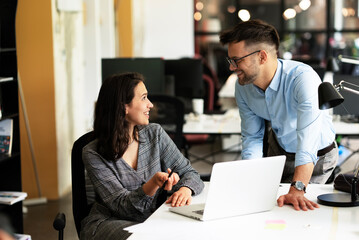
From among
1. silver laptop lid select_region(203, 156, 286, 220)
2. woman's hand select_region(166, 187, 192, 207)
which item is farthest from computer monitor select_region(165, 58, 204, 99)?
silver laptop lid select_region(203, 156, 286, 220)

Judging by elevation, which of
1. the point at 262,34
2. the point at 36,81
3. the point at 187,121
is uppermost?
the point at 262,34

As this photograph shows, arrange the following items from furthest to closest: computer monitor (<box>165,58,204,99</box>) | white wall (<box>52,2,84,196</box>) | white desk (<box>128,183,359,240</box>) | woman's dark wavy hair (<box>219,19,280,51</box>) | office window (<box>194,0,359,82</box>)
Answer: office window (<box>194,0,359,82</box>), computer monitor (<box>165,58,204,99</box>), white wall (<box>52,2,84,196</box>), woman's dark wavy hair (<box>219,19,280,51</box>), white desk (<box>128,183,359,240</box>)

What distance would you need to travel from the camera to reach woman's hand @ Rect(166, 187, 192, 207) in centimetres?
256

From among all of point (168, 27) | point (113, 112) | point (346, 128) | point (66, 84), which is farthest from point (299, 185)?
point (168, 27)

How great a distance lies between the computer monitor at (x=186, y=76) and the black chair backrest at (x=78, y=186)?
3123mm

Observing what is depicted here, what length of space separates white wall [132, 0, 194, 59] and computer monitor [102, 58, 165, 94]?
582 cm

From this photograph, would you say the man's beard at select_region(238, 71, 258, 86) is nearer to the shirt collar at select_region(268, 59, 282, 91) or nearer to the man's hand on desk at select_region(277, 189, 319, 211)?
the shirt collar at select_region(268, 59, 282, 91)

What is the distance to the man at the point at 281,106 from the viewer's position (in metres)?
2.72

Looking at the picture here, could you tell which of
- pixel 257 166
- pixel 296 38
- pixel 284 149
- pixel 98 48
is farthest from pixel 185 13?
pixel 257 166

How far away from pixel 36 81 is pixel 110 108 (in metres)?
2.82

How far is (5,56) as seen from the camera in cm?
423

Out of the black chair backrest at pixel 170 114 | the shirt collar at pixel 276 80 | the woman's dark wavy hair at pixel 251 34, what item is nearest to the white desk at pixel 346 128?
the black chair backrest at pixel 170 114

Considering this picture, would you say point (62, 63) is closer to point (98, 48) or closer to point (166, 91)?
point (166, 91)

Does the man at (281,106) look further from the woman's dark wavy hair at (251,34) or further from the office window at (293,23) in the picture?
the office window at (293,23)
